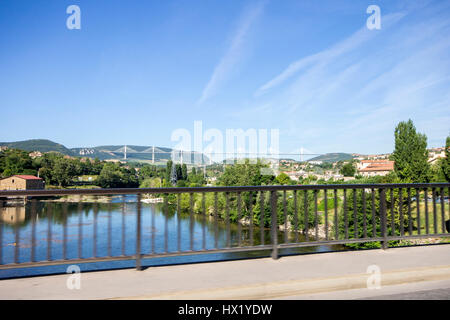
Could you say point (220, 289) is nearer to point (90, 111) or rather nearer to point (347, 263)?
point (347, 263)

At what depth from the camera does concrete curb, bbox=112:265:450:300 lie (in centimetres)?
291

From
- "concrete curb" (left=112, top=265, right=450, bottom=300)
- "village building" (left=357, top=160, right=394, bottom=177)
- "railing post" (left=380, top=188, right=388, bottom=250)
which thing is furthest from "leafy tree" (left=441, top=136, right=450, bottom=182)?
→ "concrete curb" (left=112, top=265, right=450, bottom=300)

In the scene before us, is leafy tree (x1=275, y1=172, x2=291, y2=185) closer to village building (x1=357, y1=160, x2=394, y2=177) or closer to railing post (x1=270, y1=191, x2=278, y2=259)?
village building (x1=357, y1=160, x2=394, y2=177)

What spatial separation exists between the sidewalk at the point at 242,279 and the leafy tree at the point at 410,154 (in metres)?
50.6

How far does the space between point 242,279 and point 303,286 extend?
64 cm

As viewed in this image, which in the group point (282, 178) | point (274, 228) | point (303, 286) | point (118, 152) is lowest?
point (282, 178)

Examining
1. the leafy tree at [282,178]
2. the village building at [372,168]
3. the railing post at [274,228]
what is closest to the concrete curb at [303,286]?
the railing post at [274,228]

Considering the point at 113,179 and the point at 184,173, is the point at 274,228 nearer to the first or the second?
the point at 113,179

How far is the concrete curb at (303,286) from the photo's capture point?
9.55 feet

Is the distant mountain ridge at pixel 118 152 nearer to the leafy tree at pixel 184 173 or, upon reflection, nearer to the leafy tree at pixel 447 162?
the leafy tree at pixel 184 173

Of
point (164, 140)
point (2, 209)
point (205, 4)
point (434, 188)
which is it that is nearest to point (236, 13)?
point (205, 4)

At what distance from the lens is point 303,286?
125 inches

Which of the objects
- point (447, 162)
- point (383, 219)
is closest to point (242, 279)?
point (383, 219)

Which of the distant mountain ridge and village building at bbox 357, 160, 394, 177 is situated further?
village building at bbox 357, 160, 394, 177
